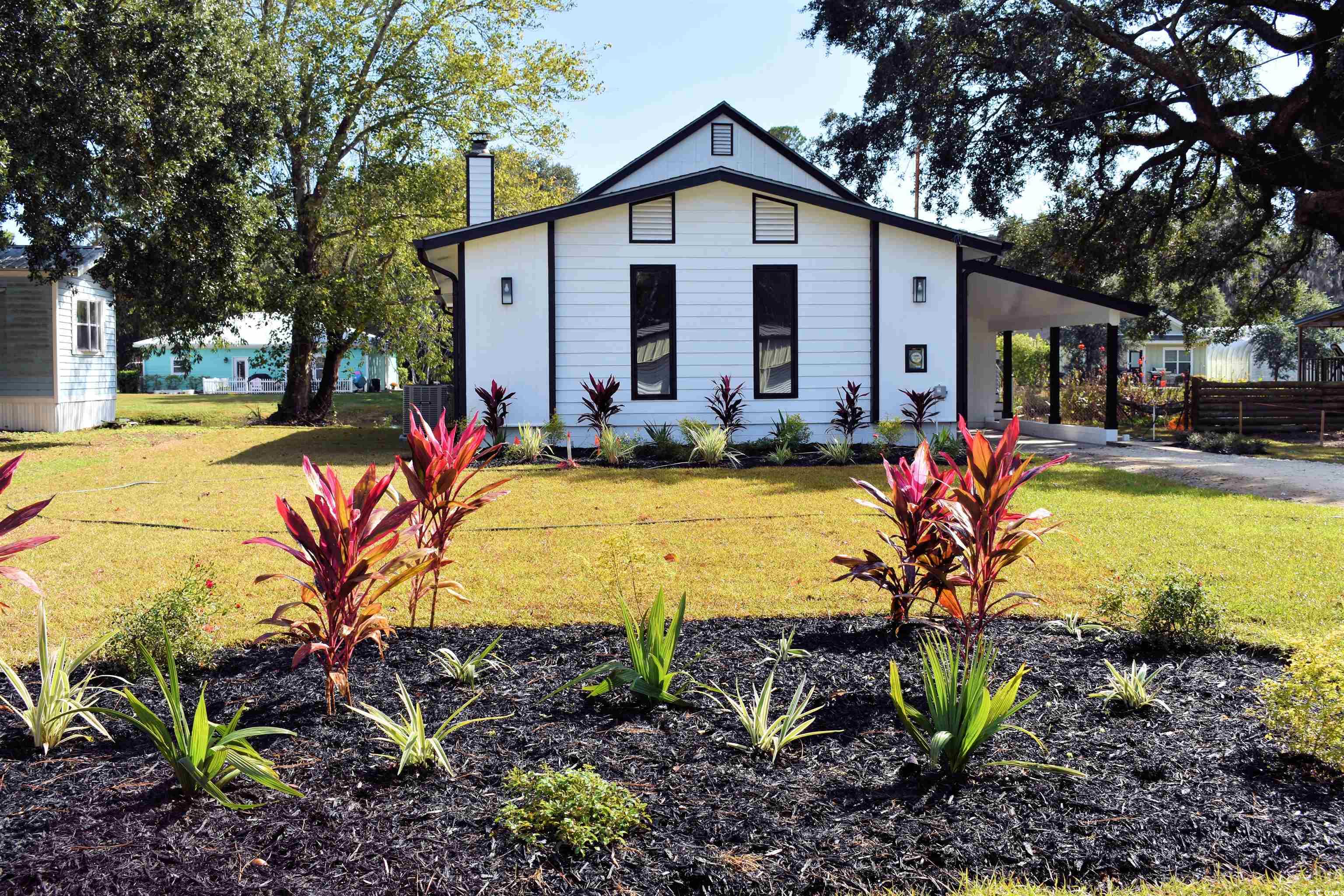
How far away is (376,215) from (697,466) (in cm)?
1331

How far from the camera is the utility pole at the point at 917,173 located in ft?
74.5

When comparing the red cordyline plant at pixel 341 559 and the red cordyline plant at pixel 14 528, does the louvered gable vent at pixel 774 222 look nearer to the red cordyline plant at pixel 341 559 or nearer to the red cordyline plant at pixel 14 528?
the red cordyline plant at pixel 341 559

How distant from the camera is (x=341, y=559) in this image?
3.61 m

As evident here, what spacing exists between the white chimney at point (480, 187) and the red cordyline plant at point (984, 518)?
13280mm

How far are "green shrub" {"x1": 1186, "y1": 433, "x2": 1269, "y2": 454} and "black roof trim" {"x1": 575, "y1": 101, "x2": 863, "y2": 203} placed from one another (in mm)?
7111

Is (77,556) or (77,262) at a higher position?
(77,262)

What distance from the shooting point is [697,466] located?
1248 centimetres

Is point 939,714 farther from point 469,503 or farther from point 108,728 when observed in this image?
point 108,728

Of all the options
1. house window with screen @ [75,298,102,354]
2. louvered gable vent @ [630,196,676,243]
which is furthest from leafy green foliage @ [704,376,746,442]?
house window with screen @ [75,298,102,354]

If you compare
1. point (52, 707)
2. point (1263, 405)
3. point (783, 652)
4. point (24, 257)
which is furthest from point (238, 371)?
point (783, 652)

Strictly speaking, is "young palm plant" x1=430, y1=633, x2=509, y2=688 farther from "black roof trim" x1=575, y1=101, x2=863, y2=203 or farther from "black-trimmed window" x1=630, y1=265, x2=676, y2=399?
"black roof trim" x1=575, y1=101, x2=863, y2=203

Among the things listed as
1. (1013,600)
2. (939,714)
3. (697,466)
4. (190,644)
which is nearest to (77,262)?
(697,466)

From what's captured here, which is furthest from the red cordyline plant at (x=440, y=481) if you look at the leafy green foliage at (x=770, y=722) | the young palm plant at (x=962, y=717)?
the young palm plant at (x=962, y=717)

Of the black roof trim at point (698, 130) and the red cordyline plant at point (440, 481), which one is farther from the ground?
the black roof trim at point (698, 130)
